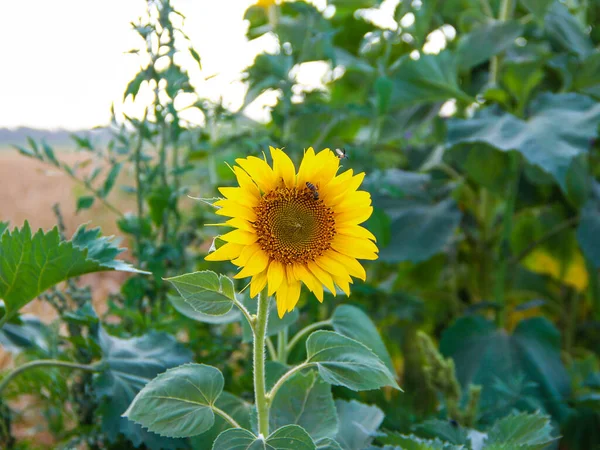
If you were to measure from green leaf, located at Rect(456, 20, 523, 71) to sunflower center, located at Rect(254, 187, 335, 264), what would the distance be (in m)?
0.66

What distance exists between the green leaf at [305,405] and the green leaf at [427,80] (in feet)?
1.93

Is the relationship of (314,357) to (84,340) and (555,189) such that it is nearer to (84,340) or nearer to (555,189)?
(84,340)

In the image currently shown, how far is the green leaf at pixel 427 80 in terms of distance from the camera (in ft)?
3.28

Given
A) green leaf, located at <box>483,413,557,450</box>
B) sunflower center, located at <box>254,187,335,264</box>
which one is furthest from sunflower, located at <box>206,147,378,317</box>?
green leaf, located at <box>483,413,557,450</box>

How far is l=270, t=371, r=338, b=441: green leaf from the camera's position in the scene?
549 mm

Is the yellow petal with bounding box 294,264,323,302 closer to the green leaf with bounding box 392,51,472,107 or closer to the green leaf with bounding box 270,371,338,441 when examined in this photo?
the green leaf with bounding box 270,371,338,441

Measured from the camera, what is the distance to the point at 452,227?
1.08 m

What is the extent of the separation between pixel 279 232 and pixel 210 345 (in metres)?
0.39

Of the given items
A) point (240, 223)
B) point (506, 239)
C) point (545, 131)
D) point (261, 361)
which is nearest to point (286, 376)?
point (261, 361)

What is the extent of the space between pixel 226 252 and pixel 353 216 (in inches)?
3.9

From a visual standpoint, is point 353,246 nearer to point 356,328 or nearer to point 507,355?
point 356,328

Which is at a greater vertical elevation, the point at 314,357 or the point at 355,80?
the point at 355,80

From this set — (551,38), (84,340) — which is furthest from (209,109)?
(551,38)

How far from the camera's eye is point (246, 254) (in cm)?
44
